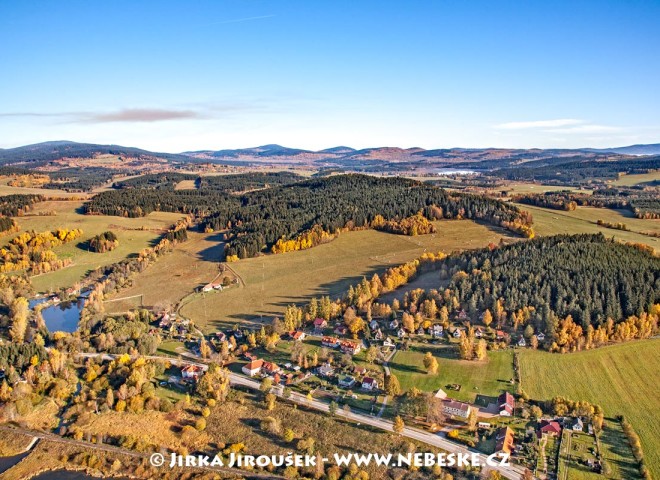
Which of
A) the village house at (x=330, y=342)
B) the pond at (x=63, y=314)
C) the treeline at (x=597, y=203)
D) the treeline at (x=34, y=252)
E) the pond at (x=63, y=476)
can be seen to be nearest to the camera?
the pond at (x=63, y=476)

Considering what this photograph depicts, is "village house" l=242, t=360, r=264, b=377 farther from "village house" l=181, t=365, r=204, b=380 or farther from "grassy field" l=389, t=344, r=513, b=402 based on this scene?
"grassy field" l=389, t=344, r=513, b=402

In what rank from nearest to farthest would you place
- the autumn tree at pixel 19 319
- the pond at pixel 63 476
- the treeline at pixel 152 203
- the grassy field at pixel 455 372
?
the pond at pixel 63 476
the grassy field at pixel 455 372
the autumn tree at pixel 19 319
the treeline at pixel 152 203

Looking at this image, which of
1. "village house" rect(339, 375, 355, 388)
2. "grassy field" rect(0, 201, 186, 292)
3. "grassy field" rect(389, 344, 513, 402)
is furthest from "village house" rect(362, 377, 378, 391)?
"grassy field" rect(0, 201, 186, 292)

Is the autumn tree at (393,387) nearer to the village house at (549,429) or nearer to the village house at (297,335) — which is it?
the village house at (549,429)

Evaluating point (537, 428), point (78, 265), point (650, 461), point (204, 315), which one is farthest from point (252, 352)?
point (78, 265)

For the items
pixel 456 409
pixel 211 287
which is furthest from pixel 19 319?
pixel 456 409

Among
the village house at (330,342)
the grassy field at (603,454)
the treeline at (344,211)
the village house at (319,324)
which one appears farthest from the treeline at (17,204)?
the grassy field at (603,454)

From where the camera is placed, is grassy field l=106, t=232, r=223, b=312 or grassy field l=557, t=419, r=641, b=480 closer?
grassy field l=557, t=419, r=641, b=480

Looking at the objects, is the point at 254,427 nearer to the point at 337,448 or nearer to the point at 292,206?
the point at 337,448
